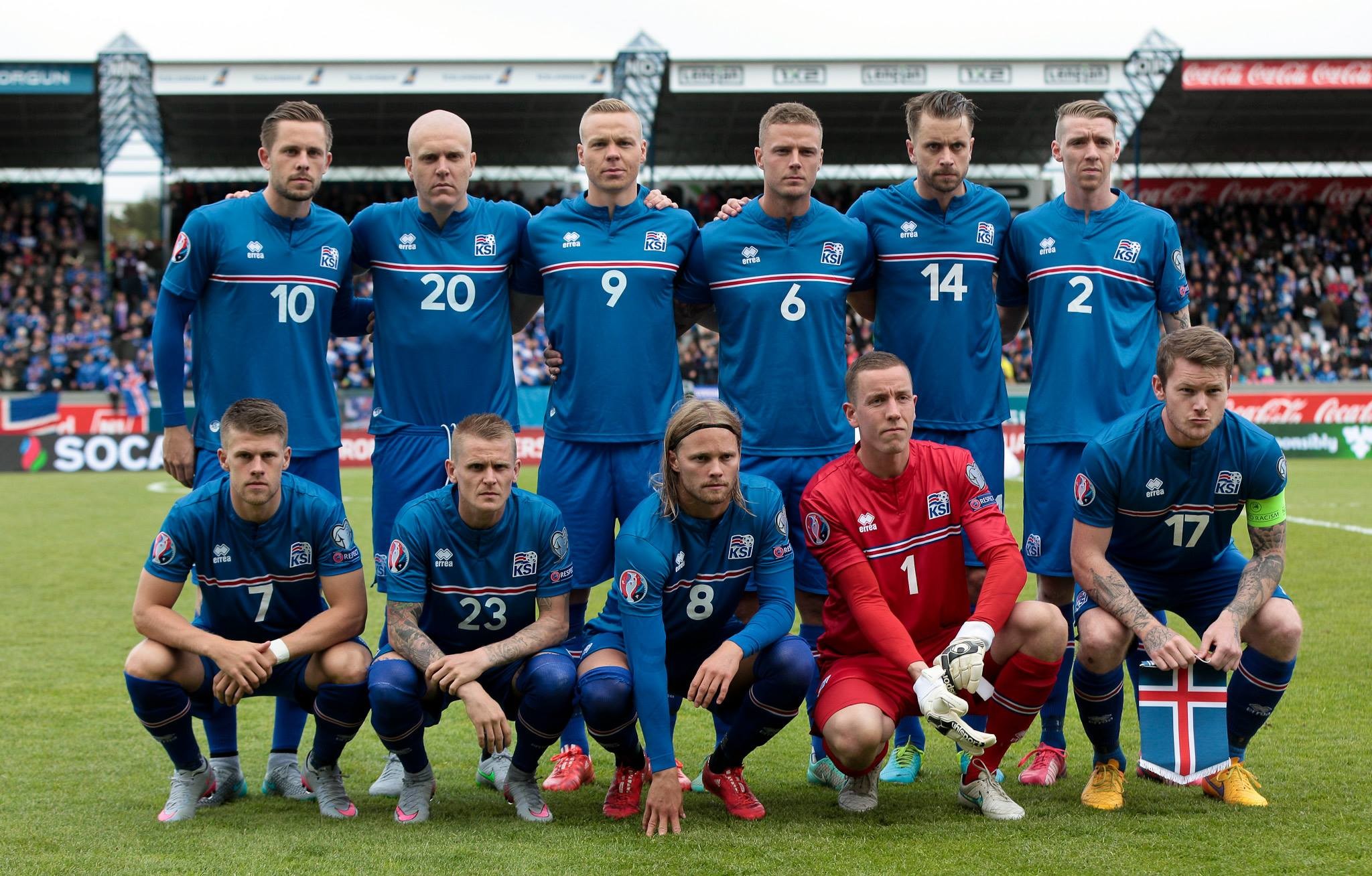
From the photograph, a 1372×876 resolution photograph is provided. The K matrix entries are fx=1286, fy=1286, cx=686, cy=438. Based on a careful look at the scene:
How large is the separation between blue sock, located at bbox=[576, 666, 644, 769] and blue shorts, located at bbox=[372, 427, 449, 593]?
1097 mm

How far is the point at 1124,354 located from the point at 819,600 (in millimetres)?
1418

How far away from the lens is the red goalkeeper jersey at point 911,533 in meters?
4.09

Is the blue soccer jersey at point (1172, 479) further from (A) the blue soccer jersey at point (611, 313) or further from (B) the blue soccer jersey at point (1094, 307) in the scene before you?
(A) the blue soccer jersey at point (611, 313)

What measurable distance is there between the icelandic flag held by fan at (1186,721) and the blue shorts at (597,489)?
1843mm

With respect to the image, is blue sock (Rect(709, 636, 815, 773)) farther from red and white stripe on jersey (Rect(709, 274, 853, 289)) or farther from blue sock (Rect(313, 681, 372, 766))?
red and white stripe on jersey (Rect(709, 274, 853, 289))

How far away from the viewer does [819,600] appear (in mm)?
4734

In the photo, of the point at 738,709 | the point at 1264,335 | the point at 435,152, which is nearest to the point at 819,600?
the point at 738,709

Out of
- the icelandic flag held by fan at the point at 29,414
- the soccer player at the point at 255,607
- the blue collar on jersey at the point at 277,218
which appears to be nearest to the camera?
the soccer player at the point at 255,607

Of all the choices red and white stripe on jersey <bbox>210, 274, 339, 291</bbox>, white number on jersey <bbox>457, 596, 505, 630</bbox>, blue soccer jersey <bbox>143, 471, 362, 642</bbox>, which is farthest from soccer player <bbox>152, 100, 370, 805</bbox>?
white number on jersey <bbox>457, 596, 505, 630</bbox>

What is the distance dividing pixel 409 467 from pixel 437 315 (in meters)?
0.57

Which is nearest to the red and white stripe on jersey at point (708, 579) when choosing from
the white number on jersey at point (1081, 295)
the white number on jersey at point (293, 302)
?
the white number on jersey at point (1081, 295)

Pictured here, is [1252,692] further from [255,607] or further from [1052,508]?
[255,607]

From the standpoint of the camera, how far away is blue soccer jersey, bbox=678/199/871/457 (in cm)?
466

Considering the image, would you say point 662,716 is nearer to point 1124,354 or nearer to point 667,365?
point 667,365
